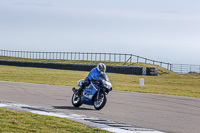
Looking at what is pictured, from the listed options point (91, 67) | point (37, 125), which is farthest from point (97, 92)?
point (91, 67)

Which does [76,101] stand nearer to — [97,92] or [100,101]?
[97,92]

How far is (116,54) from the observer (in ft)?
213

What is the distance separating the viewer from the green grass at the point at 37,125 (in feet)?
26.5

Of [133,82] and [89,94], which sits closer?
[89,94]

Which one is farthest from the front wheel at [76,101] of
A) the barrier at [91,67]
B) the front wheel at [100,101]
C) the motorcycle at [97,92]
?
the barrier at [91,67]

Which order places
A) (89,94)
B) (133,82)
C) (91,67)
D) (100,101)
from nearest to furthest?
(100,101) → (89,94) → (133,82) → (91,67)

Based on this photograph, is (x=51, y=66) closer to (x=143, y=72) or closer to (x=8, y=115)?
(x=143, y=72)

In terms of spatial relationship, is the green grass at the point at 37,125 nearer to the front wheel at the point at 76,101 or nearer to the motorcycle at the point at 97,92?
the motorcycle at the point at 97,92

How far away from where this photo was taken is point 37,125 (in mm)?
8664

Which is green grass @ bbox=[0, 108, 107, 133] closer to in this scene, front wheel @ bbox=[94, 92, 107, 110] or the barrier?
front wheel @ bbox=[94, 92, 107, 110]

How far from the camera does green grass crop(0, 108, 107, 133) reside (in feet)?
26.5

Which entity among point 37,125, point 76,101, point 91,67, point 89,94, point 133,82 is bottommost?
point 37,125

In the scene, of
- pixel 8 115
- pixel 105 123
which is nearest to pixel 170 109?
pixel 105 123

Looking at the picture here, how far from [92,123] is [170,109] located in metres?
4.92
